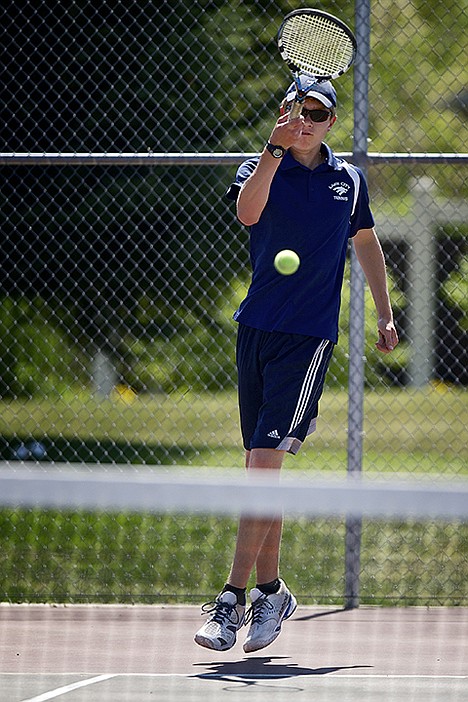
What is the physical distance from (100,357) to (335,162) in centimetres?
926

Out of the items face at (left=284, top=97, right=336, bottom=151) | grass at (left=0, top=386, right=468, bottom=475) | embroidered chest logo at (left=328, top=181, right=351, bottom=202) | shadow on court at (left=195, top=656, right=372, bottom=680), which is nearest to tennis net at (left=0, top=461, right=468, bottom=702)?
shadow on court at (left=195, top=656, right=372, bottom=680)

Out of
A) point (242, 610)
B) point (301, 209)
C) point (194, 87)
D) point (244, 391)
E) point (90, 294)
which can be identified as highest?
point (194, 87)

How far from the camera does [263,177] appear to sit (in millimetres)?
3697

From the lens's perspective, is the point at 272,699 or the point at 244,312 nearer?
the point at 272,699

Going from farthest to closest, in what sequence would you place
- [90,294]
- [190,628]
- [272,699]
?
[90,294]
[190,628]
[272,699]

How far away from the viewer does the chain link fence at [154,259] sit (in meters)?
5.89

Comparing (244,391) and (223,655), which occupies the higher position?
(244,391)

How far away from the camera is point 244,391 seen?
402 cm

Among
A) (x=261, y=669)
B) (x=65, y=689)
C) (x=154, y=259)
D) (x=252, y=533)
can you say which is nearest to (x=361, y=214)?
(x=252, y=533)

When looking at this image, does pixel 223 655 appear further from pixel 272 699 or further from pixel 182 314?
pixel 182 314

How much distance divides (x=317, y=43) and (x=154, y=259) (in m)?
6.44

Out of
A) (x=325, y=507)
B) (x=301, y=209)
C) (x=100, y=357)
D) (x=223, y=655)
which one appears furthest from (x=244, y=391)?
(x=100, y=357)

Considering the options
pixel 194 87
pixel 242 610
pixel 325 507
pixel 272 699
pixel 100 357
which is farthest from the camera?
pixel 100 357

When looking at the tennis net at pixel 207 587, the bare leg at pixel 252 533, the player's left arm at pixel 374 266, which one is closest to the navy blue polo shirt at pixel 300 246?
the player's left arm at pixel 374 266
